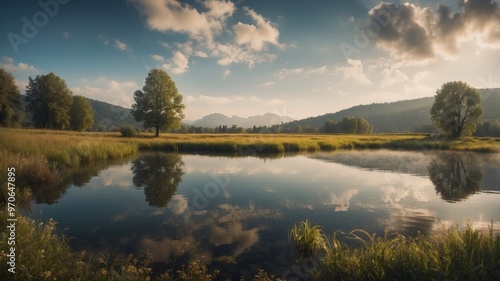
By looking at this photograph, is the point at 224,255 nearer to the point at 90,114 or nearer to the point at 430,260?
the point at 430,260

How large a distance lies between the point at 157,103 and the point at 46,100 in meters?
30.8

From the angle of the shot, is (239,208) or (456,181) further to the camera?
(456,181)

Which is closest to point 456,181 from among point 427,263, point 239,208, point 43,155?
point 239,208

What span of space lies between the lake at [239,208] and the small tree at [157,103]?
3357cm

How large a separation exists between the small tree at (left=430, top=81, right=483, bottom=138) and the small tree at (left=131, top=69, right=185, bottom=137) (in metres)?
59.5

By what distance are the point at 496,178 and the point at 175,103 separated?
49474 millimetres

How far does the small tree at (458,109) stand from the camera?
198ft

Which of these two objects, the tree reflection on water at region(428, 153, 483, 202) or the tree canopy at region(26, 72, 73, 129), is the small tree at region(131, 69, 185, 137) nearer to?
the tree canopy at region(26, 72, 73, 129)

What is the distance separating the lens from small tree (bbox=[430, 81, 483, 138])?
60.3m

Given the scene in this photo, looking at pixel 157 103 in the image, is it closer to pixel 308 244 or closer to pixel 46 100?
pixel 46 100

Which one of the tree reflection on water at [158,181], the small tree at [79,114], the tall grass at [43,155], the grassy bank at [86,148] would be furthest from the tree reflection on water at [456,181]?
the small tree at [79,114]

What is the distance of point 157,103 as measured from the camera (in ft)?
173

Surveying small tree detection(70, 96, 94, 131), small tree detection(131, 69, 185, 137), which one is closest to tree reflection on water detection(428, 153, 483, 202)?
small tree detection(131, 69, 185, 137)

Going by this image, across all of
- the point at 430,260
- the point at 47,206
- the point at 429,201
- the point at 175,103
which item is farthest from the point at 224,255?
the point at 175,103
